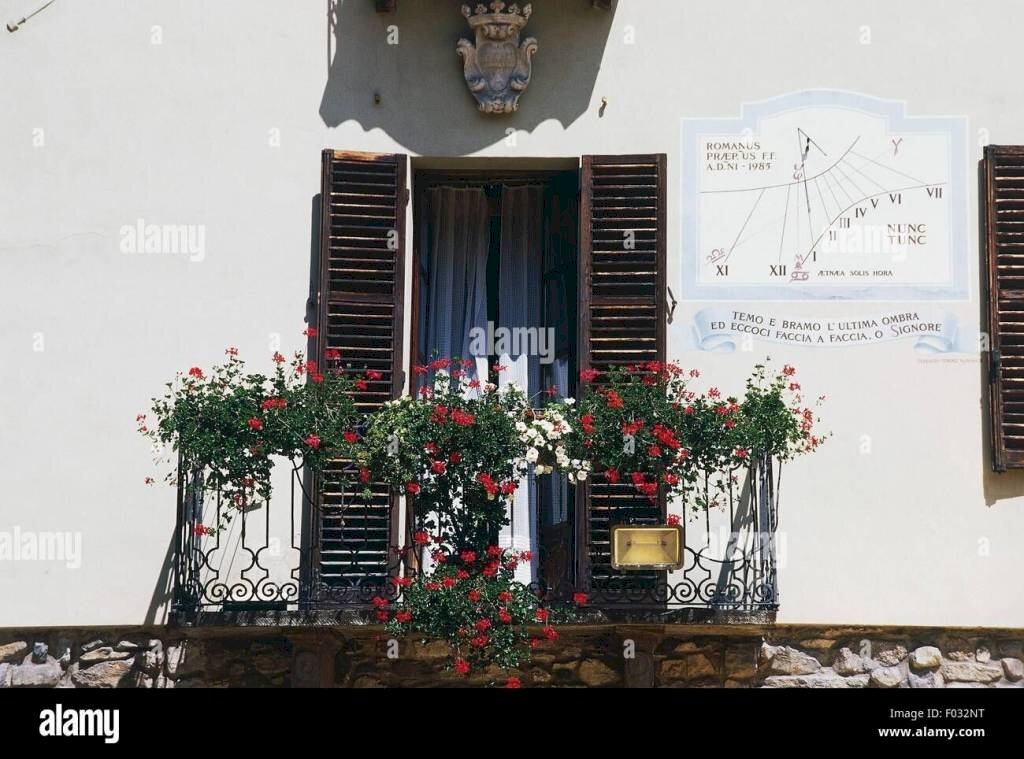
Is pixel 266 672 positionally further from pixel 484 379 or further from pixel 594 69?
pixel 594 69

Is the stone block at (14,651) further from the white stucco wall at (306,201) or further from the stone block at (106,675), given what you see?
the stone block at (106,675)

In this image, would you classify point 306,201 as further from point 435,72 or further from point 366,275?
point 435,72

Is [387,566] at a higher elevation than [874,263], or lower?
lower

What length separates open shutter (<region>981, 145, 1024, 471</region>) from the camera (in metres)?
13.3

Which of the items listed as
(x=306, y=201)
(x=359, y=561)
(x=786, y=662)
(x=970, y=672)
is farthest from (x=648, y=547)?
(x=306, y=201)

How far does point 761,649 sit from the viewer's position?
13.2 m

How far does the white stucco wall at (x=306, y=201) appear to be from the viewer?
13.3m

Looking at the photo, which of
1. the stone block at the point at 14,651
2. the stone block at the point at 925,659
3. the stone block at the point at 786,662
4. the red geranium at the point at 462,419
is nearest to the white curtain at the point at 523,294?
the red geranium at the point at 462,419

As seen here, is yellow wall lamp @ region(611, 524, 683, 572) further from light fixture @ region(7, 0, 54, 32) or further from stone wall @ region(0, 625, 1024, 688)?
light fixture @ region(7, 0, 54, 32)

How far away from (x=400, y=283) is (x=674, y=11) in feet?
7.28

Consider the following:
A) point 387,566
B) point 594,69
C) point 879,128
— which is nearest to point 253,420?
point 387,566

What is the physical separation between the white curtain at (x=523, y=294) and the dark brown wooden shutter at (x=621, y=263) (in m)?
0.61

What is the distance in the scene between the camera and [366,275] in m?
13.6
